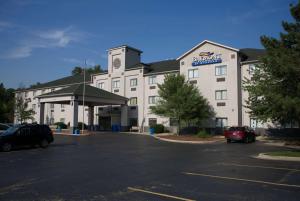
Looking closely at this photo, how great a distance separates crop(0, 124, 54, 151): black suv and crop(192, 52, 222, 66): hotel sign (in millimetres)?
24972

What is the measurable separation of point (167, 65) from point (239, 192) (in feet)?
137

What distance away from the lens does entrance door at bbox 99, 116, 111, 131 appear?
5254 cm

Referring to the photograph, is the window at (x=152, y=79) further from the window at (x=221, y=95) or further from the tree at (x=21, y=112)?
the tree at (x=21, y=112)

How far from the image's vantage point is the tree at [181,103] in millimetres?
36544

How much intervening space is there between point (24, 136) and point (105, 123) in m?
32.8

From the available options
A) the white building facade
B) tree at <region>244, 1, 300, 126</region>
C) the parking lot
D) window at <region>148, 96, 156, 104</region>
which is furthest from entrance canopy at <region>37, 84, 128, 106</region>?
the parking lot

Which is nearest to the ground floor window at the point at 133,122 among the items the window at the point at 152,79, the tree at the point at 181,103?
the window at the point at 152,79

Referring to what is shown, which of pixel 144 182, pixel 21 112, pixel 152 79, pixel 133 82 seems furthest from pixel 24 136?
pixel 21 112

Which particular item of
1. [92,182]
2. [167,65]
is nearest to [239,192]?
[92,182]

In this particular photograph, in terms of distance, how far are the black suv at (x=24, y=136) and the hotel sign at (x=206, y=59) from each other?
81.9 feet

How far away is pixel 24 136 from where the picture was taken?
2044 centimetres

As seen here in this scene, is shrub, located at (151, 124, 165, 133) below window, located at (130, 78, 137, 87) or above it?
below

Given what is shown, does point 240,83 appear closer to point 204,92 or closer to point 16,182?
point 204,92

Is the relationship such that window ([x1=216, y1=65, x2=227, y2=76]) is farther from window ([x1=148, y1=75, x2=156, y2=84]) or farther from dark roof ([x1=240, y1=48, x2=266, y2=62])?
window ([x1=148, y1=75, x2=156, y2=84])
